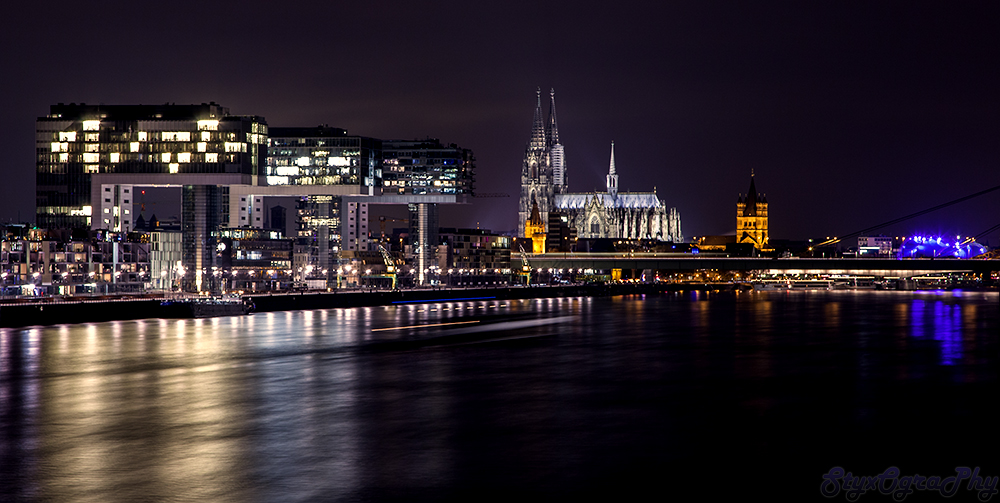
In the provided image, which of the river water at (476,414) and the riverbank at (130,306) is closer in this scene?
the river water at (476,414)

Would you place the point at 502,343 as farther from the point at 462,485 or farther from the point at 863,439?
the point at 462,485

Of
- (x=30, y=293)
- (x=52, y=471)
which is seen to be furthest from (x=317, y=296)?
(x=52, y=471)

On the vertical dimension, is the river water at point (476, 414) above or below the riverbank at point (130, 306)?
below

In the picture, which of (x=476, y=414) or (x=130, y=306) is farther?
(x=130, y=306)

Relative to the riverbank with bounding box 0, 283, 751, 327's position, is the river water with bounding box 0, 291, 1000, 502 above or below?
below

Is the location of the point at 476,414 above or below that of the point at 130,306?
below

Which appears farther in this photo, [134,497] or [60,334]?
[60,334]

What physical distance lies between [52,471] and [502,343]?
5826cm

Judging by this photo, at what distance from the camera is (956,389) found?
61.0m

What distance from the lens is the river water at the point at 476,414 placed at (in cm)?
3600

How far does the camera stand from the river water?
36000 millimetres

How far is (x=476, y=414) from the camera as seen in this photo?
5050 cm

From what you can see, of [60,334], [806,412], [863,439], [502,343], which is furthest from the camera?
[60,334]

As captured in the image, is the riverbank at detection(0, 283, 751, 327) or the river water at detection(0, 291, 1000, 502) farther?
the riverbank at detection(0, 283, 751, 327)
